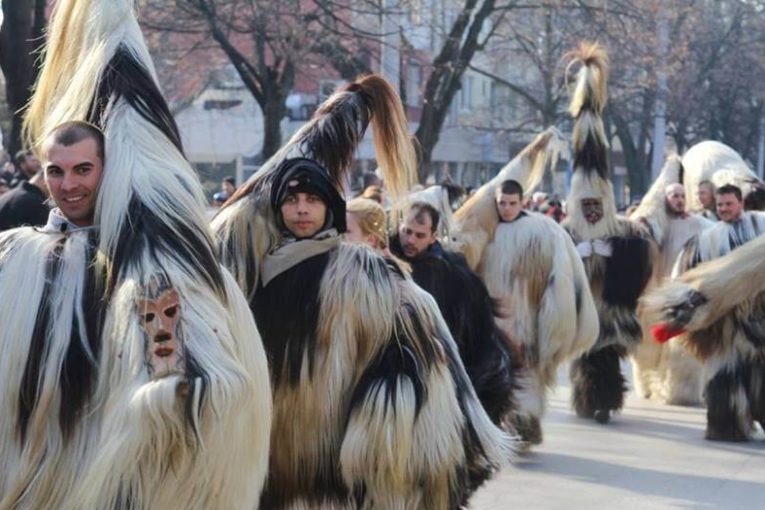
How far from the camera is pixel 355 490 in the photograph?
5.40 meters

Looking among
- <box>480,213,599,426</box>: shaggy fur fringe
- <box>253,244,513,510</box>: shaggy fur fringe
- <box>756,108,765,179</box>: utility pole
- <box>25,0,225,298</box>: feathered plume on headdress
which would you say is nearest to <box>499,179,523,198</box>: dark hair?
<box>480,213,599,426</box>: shaggy fur fringe

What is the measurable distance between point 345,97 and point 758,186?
7904mm

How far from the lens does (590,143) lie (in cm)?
1248

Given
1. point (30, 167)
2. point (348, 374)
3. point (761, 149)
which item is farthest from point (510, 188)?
point (761, 149)

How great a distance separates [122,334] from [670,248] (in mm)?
10311

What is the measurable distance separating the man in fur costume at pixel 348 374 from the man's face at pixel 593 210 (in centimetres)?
713

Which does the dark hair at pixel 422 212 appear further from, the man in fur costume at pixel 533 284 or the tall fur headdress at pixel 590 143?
the tall fur headdress at pixel 590 143

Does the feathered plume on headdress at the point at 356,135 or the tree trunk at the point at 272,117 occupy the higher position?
the tree trunk at the point at 272,117

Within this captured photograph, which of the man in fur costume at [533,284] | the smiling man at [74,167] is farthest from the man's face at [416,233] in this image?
the smiling man at [74,167]

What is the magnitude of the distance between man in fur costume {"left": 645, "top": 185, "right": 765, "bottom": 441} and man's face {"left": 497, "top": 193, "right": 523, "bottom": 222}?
1161 mm

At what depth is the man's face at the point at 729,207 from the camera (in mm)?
11516

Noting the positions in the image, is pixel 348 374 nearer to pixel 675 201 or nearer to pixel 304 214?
pixel 304 214

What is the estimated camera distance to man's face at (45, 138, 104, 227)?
13.0ft

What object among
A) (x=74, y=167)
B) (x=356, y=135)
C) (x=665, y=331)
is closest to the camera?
(x=74, y=167)
